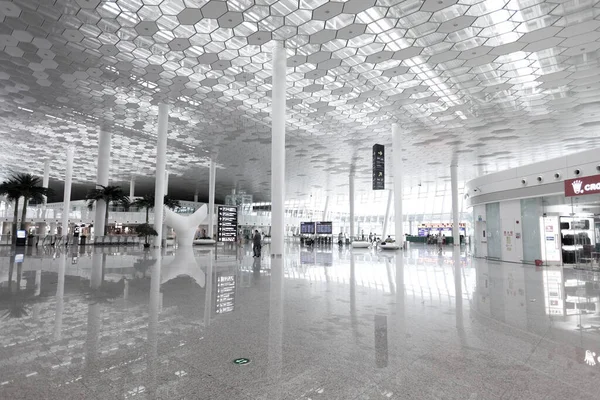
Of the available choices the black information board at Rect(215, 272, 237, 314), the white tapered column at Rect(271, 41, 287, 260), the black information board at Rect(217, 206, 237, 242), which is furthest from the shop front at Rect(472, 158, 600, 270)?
the black information board at Rect(217, 206, 237, 242)

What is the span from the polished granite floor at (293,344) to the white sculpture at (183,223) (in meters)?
18.2

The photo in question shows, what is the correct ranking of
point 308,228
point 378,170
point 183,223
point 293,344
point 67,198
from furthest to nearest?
point 308,228 → point 67,198 → point 183,223 → point 378,170 → point 293,344

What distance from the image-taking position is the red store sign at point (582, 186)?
463 inches

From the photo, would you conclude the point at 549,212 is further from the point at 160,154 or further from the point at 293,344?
the point at 160,154

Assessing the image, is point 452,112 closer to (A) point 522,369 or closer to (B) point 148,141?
(A) point 522,369

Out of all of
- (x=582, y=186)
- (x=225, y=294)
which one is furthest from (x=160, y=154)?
(x=582, y=186)

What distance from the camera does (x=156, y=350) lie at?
3227 mm

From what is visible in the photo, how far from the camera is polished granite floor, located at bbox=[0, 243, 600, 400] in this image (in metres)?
2.51

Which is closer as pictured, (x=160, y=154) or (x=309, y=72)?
(x=309, y=72)

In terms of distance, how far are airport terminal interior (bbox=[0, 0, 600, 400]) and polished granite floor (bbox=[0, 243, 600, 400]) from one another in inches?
1.2

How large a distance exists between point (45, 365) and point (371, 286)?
597 centimetres

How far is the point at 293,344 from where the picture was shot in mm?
3502

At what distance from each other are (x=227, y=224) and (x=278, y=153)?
12.9ft

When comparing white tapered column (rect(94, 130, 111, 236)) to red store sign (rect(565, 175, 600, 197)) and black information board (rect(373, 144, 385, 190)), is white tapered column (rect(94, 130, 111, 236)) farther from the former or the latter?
red store sign (rect(565, 175, 600, 197))
